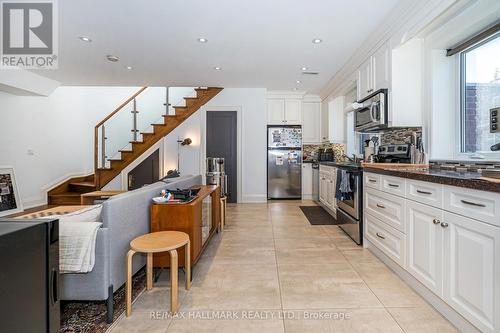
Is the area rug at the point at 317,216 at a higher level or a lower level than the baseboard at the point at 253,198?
lower

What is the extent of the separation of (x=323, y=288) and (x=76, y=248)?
182cm

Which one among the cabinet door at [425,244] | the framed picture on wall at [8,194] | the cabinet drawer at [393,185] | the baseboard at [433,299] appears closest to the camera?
the baseboard at [433,299]

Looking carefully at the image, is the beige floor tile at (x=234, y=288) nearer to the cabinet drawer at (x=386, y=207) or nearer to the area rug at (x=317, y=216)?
the cabinet drawer at (x=386, y=207)

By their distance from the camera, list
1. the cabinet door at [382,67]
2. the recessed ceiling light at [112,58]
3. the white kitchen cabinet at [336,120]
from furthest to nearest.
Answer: the white kitchen cabinet at [336,120] → the recessed ceiling light at [112,58] → the cabinet door at [382,67]

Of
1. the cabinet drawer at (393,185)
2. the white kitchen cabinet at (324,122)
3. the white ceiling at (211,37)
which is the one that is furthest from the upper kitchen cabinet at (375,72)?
the white kitchen cabinet at (324,122)

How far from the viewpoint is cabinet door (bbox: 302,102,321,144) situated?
640cm

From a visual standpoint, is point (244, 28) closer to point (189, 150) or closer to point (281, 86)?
point (281, 86)

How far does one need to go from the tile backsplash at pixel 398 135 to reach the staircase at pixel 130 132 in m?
3.79

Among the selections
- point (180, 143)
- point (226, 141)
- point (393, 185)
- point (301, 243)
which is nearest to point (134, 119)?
point (180, 143)

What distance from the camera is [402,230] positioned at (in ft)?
7.06

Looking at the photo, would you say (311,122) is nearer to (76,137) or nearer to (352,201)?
(352,201)

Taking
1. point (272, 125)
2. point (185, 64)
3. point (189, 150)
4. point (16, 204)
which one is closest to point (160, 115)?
point (189, 150)

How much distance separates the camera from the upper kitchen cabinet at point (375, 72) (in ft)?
9.89

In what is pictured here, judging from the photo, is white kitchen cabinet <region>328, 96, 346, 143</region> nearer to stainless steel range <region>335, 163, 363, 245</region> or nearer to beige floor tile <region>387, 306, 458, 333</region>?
stainless steel range <region>335, 163, 363, 245</region>
